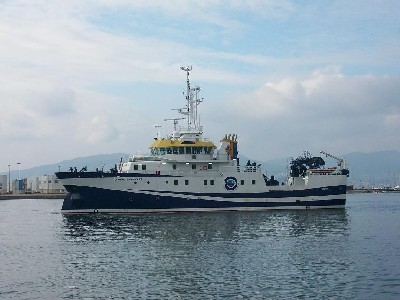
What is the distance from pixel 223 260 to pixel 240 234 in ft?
36.2

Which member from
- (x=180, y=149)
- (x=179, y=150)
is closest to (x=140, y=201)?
(x=179, y=150)

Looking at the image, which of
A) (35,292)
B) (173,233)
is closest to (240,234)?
(173,233)

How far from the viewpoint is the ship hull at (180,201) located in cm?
5503

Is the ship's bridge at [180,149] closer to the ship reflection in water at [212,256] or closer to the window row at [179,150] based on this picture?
the window row at [179,150]

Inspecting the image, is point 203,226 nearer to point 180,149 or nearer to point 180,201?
point 180,201

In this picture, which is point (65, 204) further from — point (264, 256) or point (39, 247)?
point (264, 256)

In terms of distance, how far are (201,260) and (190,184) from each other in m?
29.2

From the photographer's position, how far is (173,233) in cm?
3888

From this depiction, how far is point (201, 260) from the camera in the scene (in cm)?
2767

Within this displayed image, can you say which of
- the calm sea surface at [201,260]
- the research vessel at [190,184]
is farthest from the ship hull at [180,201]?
the calm sea surface at [201,260]

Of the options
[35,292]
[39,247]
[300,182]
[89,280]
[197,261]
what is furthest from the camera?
[300,182]

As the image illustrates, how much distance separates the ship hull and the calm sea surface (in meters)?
8.34

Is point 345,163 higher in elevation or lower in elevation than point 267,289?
higher

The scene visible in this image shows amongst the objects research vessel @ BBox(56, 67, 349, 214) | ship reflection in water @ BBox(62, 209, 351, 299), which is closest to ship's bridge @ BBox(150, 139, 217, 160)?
research vessel @ BBox(56, 67, 349, 214)
